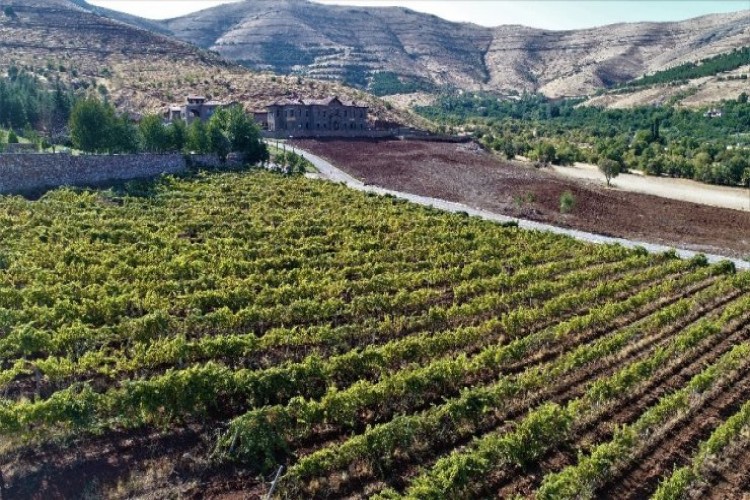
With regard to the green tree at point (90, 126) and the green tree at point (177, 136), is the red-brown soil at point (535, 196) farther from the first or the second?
the green tree at point (90, 126)

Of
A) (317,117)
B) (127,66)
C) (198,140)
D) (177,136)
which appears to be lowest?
(198,140)

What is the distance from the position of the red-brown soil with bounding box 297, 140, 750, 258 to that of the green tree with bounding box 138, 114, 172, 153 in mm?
23421

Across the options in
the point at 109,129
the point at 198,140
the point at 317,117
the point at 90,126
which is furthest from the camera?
the point at 317,117

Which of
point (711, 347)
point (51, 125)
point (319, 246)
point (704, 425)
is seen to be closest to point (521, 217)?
point (319, 246)

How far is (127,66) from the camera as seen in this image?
5325 inches

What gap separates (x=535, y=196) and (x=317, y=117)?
54488mm

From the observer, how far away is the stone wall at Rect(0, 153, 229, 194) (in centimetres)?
5166

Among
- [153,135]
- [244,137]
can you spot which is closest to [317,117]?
[244,137]

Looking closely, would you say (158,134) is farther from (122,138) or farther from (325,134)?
(325,134)

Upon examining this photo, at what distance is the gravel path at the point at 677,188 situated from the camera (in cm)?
8181

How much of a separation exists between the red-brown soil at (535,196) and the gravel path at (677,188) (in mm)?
7712

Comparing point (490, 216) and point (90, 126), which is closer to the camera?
point (490, 216)

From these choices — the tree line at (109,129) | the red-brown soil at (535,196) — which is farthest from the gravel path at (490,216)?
the tree line at (109,129)

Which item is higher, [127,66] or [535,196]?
[127,66]
